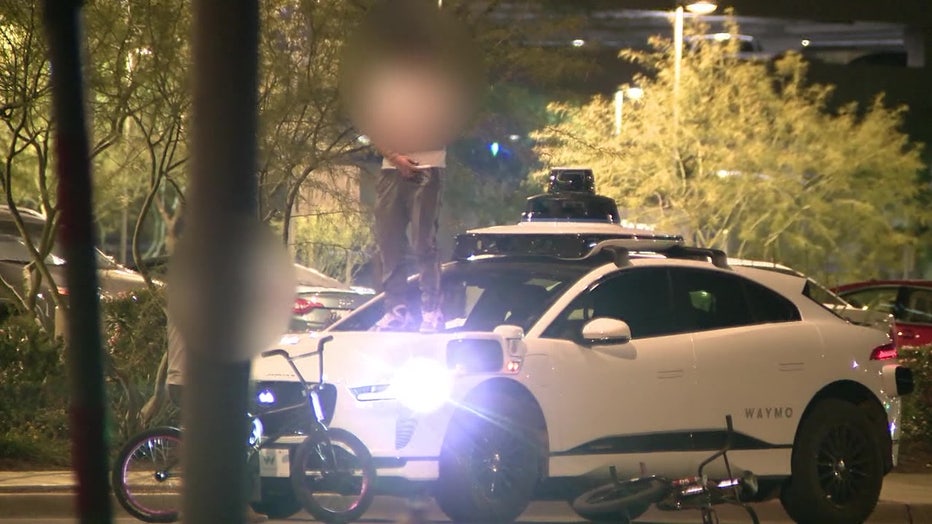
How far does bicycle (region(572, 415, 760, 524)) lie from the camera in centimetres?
864

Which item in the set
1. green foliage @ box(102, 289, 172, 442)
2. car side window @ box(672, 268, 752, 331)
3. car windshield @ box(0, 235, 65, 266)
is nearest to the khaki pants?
car side window @ box(672, 268, 752, 331)

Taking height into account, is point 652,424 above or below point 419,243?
below

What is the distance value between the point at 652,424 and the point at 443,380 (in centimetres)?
143

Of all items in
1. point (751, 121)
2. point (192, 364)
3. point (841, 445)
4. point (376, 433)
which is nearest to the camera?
point (192, 364)

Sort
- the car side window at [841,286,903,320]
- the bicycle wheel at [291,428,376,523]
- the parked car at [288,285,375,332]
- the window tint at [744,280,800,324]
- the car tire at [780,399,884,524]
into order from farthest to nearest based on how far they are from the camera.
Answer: the car side window at [841,286,903,320], the parked car at [288,285,375,332], the window tint at [744,280,800,324], the car tire at [780,399,884,524], the bicycle wheel at [291,428,376,523]

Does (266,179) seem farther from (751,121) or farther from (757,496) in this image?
(751,121)

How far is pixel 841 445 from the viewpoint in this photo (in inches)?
396

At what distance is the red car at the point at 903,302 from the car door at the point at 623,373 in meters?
10.6

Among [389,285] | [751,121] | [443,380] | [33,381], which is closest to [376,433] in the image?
[443,380]

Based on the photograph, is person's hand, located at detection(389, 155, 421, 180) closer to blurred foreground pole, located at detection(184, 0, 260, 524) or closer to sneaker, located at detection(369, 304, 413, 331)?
sneaker, located at detection(369, 304, 413, 331)

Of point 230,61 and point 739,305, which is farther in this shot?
point 739,305

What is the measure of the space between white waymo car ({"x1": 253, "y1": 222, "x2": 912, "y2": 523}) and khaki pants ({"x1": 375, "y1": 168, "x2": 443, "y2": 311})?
293 millimetres

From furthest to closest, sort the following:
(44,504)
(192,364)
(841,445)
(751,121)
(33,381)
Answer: (751,121), (33,381), (44,504), (841,445), (192,364)

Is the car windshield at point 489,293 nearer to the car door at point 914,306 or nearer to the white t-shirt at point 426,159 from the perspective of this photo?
the white t-shirt at point 426,159
